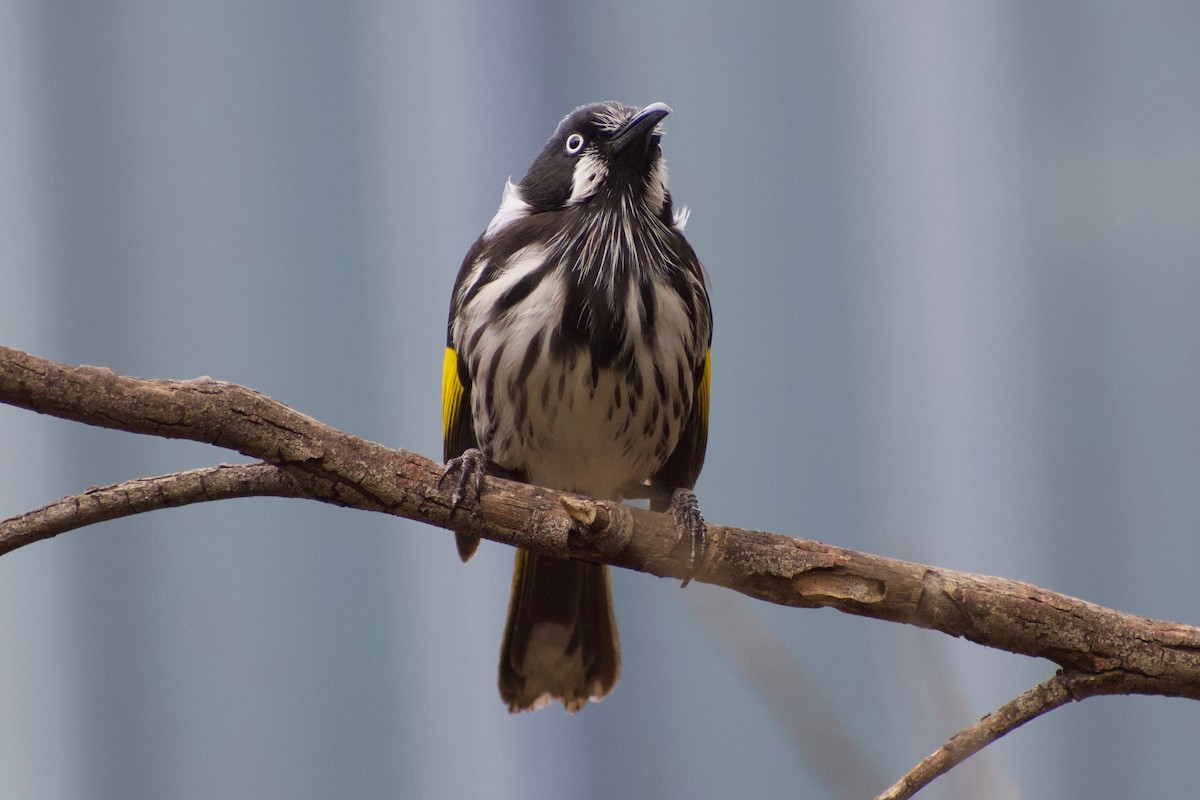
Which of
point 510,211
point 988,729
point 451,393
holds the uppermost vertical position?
point 510,211

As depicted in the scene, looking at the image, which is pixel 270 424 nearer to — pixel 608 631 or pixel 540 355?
pixel 540 355

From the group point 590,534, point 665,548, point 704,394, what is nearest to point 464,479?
point 590,534

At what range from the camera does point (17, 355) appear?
1.15 metres

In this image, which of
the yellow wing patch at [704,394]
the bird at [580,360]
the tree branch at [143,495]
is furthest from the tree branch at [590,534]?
the yellow wing patch at [704,394]

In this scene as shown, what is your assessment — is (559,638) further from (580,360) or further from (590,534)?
(590,534)

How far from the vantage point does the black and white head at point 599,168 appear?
1924mm

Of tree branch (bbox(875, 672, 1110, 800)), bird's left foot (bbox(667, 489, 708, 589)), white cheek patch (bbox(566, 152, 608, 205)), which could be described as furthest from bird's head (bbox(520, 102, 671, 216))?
tree branch (bbox(875, 672, 1110, 800))

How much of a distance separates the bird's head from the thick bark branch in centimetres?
73

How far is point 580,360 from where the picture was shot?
5.80 ft

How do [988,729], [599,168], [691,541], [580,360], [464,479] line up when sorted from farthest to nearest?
[599,168] < [580,360] < [691,541] < [464,479] < [988,729]

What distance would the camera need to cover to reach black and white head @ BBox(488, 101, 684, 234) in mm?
1924

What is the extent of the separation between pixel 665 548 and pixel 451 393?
0.67m

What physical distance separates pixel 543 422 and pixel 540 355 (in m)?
0.13

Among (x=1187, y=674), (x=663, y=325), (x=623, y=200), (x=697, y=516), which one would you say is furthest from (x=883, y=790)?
(x=623, y=200)
